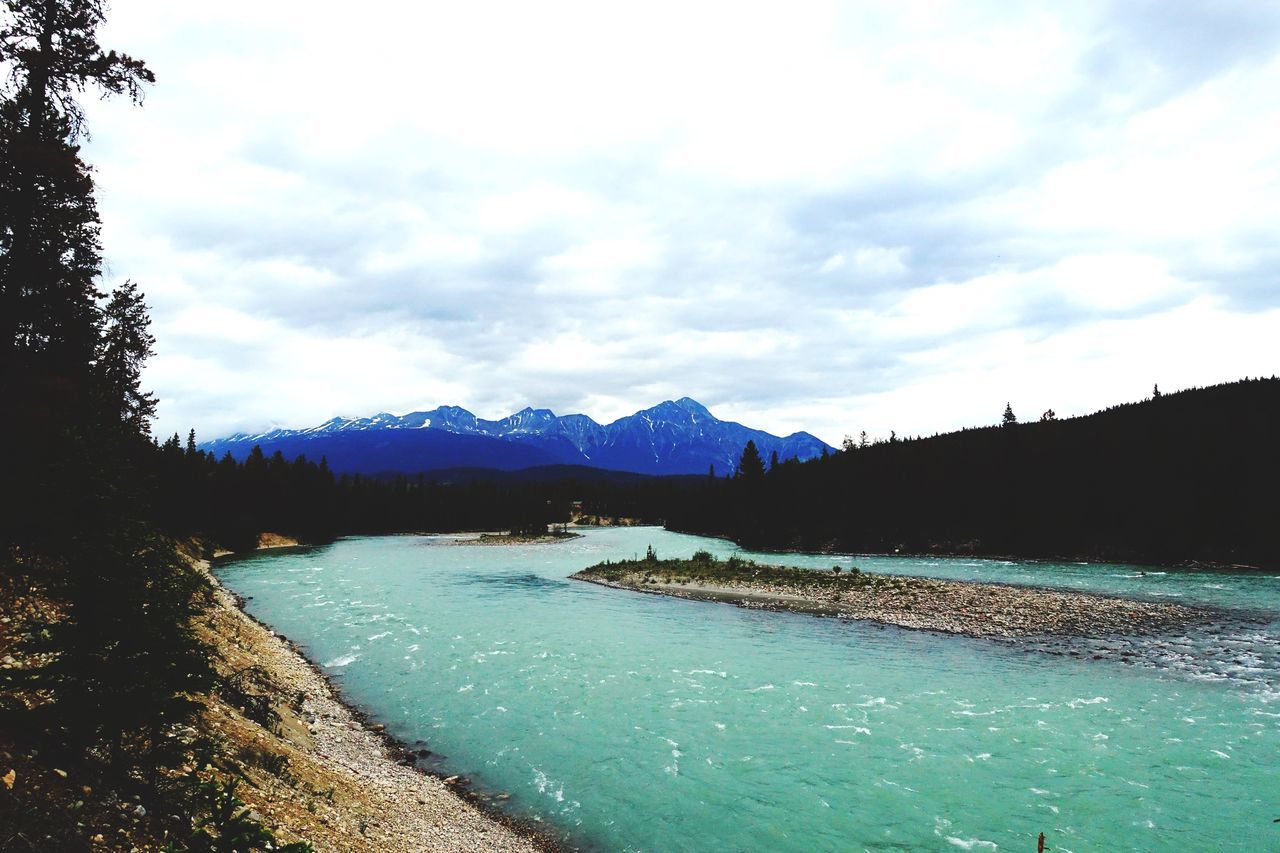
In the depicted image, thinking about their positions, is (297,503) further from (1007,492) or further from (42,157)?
(1007,492)

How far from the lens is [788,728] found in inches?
817

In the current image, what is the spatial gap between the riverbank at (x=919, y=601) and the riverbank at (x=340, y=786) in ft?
101

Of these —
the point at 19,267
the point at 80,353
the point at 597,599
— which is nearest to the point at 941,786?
the point at 19,267

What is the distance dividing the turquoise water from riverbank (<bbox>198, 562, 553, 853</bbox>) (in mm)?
1398

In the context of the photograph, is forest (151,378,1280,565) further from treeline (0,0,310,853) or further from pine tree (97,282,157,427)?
treeline (0,0,310,853)

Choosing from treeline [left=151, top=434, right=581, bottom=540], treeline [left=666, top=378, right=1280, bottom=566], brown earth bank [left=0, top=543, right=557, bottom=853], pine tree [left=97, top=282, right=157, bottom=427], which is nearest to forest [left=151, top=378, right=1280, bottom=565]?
treeline [left=666, top=378, right=1280, bottom=566]

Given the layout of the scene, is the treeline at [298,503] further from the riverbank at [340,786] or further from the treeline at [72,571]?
the riverbank at [340,786]

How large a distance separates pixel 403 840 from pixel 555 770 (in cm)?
636

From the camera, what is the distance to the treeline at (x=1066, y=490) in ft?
264

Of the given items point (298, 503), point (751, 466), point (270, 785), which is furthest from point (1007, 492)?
point (298, 503)

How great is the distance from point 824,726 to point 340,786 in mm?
15465

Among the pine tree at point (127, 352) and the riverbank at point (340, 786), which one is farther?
the pine tree at point (127, 352)

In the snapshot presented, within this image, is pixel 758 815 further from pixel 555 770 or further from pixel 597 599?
pixel 597 599

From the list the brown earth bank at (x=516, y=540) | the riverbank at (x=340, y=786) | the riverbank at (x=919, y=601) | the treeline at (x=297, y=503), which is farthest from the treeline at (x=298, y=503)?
the riverbank at (x=919, y=601)
